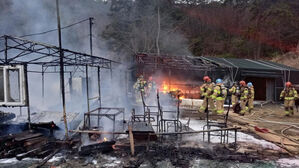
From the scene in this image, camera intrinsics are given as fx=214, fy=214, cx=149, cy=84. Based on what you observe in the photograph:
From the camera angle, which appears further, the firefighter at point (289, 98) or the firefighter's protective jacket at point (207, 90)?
the firefighter at point (289, 98)

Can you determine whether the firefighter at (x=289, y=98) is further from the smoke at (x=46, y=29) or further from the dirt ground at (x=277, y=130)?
the smoke at (x=46, y=29)

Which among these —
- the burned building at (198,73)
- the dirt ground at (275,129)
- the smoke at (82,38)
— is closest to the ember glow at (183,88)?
the burned building at (198,73)

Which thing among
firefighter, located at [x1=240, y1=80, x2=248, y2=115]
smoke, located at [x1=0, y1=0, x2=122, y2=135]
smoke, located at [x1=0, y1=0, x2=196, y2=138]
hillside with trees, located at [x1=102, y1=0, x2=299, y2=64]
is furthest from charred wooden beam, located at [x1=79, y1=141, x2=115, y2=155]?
hillside with trees, located at [x1=102, y1=0, x2=299, y2=64]

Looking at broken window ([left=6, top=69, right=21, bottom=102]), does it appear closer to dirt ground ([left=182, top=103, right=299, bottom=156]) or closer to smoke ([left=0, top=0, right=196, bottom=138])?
smoke ([left=0, top=0, right=196, bottom=138])

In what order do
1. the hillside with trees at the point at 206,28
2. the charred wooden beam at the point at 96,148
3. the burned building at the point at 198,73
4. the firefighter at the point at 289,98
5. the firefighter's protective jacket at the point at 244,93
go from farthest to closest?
the hillside with trees at the point at 206,28, the burned building at the point at 198,73, the firefighter's protective jacket at the point at 244,93, the firefighter at the point at 289,98, the charred wooden beam at the point at 96,148

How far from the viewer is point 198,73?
20.0 metres

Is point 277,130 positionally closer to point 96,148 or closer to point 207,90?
point 207,90

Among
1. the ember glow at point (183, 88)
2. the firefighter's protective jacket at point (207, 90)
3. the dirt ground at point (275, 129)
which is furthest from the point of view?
the ember glow at point (183, 88)

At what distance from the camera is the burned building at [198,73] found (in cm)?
1773

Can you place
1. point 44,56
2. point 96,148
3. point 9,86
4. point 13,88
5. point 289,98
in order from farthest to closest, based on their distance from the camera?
point 289,98, point 13,88, point 44,56, point 9,86, point 96,148

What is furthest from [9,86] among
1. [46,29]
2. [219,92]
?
[46,29]

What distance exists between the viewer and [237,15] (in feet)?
120

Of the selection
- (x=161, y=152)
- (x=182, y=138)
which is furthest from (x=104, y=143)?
(x=182, y=138)

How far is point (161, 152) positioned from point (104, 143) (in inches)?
69.6
